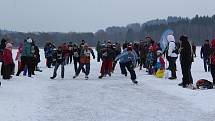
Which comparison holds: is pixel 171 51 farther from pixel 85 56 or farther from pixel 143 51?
pixel 143 51

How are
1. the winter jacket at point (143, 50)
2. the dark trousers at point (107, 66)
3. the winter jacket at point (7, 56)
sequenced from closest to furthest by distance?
the winter jacket at point (7, 56) → the dark trousers at point (107, 66) → the winter jacket at point (143, 50)

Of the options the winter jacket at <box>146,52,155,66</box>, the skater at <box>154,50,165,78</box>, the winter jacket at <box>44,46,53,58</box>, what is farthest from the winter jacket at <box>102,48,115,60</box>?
the winter jacket at <box>44,46,53,58</box>

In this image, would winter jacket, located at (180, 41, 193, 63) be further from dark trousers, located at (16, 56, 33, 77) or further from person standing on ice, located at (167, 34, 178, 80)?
dark trousers, located at (16, 56, 33, 77)

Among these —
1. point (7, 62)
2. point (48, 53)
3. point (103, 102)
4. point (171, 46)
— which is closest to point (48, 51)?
point (48, 53)

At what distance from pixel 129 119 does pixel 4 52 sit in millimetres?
9626

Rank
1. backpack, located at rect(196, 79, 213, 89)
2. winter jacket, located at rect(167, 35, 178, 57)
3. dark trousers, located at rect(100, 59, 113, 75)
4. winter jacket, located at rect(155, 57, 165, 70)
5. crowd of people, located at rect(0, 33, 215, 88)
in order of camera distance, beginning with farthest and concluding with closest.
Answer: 1. dark trousers, located at rect(100, 59, 113, 75)
2. winter jacket, located at rect(155, 57, 165, 70)
3. winter jacket, located at rect(167, 35, 178, 57)
4. crowd of people, located at rect(0, 33, 215, 88)
5. backpack, located at rect(196, 79, 213, 89)

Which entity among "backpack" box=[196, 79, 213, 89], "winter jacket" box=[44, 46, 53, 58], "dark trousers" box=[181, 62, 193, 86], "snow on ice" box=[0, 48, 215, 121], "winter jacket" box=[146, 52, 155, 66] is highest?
"winter jacket" box=[44, 46, 53, 58]

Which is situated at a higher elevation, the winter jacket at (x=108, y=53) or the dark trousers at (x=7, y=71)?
the winter jacket at (x=108, y=53)

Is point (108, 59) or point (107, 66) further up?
point (108, 59)

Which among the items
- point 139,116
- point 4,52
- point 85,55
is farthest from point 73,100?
point 85,55

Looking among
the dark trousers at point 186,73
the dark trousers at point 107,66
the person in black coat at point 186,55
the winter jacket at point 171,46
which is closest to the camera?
the dark trousers at point 186,73

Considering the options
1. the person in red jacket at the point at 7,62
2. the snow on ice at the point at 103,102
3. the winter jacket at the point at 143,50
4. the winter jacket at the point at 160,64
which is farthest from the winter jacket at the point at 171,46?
the winter jacket at the point at 143,50

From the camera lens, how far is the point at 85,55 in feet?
74.1

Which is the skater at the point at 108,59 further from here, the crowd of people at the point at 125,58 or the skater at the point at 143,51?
the skater at the point at 143,51
